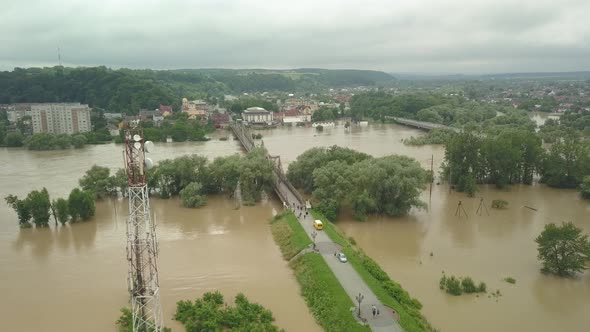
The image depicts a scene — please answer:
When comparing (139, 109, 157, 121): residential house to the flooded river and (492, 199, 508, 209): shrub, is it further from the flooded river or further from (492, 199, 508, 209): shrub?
(492, 199, 508, 209): shrub

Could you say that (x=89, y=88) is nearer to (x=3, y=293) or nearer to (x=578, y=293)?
(x=3, y=293)

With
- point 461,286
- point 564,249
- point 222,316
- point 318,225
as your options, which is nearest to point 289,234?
point 318,225

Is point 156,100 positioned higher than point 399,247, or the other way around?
point 156,100

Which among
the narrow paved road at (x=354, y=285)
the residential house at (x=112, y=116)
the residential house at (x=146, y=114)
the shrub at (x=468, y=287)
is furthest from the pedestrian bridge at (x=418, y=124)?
the shrub at (x=468, y=287)

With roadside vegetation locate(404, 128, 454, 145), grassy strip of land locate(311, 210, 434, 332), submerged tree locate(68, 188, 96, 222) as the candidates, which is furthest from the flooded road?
roadside vegetation locate(404, 128, 454, 145)

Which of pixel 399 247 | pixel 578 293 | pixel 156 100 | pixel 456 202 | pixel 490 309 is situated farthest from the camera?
pixel 156 100

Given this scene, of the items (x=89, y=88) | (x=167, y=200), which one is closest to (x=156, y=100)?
(x=89, y=88)
